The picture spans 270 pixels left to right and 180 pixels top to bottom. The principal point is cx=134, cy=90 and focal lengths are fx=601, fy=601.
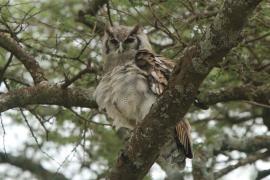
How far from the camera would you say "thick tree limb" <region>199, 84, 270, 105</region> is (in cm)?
573

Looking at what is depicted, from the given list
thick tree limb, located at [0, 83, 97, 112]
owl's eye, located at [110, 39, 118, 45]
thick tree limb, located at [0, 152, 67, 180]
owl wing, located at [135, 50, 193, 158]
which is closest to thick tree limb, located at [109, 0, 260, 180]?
owl wing, located at [135, 50, 193, 158]

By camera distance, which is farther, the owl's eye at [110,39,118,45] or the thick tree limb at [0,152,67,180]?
the thick tree limb at [0,152,67,180]

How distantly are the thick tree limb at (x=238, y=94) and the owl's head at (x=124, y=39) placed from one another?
38.1 inches

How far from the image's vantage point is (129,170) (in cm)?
431

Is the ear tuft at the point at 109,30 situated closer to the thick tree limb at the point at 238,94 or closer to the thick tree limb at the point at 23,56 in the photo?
the thick tree limb at the point at 23,56

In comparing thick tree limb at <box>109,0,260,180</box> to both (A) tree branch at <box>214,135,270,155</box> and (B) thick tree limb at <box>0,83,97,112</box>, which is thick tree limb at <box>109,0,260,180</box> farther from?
(A) tree branch at <box>214,135,270,155</box>

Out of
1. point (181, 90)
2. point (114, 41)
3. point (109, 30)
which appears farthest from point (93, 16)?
point (181, 90)

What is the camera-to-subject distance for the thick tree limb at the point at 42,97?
522 cm

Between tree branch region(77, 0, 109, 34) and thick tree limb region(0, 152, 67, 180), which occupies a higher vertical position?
tree branch region(77, 0, 109, 34)

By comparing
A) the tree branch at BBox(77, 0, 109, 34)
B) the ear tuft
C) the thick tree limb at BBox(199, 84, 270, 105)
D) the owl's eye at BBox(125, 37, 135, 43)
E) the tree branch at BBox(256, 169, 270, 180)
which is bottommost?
the tree branch at BBox(256, 169, 270, 180)

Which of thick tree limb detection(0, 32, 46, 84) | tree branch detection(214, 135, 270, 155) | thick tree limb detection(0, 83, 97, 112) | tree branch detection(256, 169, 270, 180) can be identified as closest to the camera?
thick tree limb detection(0, 83, 97, 112)

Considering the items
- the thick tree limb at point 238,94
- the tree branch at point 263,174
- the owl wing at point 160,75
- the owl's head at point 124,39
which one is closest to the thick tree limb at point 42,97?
the owl wing at point 160,75

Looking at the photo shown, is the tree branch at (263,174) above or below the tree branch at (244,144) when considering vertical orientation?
below

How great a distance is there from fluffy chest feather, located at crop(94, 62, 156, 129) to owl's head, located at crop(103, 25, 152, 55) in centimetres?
66
